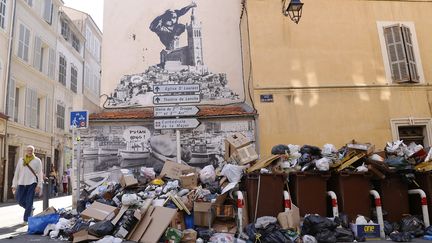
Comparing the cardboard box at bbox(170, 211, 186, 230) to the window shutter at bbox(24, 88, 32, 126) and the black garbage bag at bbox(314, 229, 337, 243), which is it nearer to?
the black garbage bag at bbox(314, 229, 337, 243)

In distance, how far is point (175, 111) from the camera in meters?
11.0

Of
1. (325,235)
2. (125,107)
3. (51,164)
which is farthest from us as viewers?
(51,164)

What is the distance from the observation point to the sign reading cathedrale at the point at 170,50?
12688 millimetres

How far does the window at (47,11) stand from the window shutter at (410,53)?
1883cm

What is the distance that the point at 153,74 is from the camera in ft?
41.8

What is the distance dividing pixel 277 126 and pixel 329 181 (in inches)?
134

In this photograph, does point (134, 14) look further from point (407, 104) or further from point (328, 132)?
point (407, 104)

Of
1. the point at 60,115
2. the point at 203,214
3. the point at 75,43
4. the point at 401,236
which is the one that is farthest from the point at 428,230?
the point at 75,43

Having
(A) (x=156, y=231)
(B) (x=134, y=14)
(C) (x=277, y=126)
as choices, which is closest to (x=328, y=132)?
(C) (x=277, y=126)

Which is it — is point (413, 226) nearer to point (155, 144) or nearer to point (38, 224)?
point (38, 224)

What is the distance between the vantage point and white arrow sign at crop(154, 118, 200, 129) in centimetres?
1091

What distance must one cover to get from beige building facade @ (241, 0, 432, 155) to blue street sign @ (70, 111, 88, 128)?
183 inches

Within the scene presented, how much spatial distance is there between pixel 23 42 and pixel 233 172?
1622 centimetres

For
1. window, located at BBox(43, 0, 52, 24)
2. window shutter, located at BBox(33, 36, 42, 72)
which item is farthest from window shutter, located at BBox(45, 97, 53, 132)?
window, located at BBox(43, 0, 52, 24)
